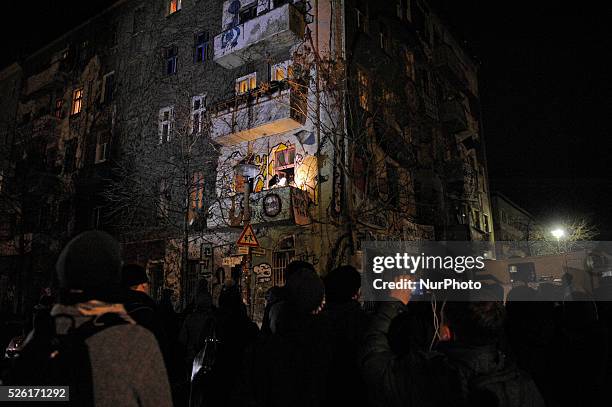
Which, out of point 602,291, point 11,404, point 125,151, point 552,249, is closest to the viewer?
point 11,404

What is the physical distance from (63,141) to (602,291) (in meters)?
28.7

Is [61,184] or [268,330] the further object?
[61,184]

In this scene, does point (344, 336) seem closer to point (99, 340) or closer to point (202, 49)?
point (99, 340)

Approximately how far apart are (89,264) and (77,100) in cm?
2892

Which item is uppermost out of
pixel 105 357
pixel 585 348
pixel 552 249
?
pixel 552 249

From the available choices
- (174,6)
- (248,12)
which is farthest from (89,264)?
(174,6)

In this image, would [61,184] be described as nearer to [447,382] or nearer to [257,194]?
[257,194]

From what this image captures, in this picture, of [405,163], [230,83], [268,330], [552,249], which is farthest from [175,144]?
[552,249]

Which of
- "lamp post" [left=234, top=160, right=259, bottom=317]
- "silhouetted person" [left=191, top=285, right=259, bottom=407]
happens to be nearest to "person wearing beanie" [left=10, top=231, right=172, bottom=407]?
"silhouetted person" [left=191, top=285, right=259, bottom=407]

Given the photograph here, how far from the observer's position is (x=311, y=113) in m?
17.5

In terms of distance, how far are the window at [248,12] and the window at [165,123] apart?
18.7 feet

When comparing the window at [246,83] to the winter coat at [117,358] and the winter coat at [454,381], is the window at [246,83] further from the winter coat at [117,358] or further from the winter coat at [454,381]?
the winter coat at [117,358]

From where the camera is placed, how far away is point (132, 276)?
4.21 metres

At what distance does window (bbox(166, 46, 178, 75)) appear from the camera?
891 inches
